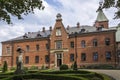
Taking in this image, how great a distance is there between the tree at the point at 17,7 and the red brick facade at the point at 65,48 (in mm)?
40576

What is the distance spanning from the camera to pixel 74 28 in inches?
2699

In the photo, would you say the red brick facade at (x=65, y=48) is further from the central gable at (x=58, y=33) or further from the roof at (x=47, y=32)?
the roof at (x=47, y=32)

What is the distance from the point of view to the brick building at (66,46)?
60.6 meters

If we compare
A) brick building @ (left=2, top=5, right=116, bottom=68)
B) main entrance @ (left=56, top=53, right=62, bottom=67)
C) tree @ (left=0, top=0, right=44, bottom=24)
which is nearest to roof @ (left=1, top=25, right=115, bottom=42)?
brick building @ (left=2, top=5, right=116, bottom=68)

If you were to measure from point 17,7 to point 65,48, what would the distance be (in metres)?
45.6

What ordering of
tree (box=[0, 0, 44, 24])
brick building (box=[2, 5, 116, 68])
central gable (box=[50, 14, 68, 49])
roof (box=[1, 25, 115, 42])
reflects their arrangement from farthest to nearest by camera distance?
central gable (box=[50, 14, 68, 49]) < roof (box=[1, 25, 115, 42]) < brick building (box=[2, 5, 116, 68]) < tree (box=[0, 0, 44, 24])

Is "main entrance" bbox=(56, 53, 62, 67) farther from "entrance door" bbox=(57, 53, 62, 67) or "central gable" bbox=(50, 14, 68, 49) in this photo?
"central gable" bbox=(50, 14, 68, 49)

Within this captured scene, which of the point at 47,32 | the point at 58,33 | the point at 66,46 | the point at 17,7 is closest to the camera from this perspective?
the point at 17,7

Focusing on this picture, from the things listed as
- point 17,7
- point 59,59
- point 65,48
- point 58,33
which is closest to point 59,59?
point 59,59

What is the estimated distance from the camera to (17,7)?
68.0 feet

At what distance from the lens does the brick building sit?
60625mm

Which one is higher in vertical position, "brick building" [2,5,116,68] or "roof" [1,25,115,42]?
"roof" [1,25,115,42]

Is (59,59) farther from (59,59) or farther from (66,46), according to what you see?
(66,46)

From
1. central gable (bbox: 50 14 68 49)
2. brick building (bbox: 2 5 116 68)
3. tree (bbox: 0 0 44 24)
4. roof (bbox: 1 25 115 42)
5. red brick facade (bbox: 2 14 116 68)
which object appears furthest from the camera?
central gable (bbox: 50 14 68 49)
